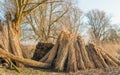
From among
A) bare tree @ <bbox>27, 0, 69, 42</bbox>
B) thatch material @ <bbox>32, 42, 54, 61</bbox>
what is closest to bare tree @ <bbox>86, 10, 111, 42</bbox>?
bare tree @ <bbox>27, 0, 69, 42</bbox>

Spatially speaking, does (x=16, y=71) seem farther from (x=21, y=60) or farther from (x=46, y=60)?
(x=46, y=60)

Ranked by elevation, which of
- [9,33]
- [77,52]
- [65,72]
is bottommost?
[65,72]

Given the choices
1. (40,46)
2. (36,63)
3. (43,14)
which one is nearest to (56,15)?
(43,14)

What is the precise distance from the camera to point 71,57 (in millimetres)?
14031

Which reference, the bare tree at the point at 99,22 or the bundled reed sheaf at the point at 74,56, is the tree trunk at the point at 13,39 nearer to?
the bundled reed sheaf at the point at 74,56

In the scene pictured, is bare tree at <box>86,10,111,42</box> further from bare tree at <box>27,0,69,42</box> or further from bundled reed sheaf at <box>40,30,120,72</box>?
bundled reed sheaf at <box>40,30,120,72</box>

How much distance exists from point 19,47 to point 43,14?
17.2 m

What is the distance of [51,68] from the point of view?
14578 mm

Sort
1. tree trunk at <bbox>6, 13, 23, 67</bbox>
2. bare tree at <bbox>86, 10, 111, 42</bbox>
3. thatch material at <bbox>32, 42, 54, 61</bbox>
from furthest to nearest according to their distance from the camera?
bare tree at <bbox>86, 10, 111, 42</bbox> → thatch material at <bbox>32, 42, 54, 61</bbox> → tree trunk at <bbox>6, 13, 23, 67</bbox>

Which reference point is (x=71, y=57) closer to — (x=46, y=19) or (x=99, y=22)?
(x=46, y=19)

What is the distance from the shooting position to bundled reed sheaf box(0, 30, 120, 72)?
45.3ft

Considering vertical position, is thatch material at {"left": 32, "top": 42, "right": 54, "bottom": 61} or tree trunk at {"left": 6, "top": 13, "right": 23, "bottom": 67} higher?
tree trunk at {"left": 6, "top": 13, "right": 23, "bottom": 67}

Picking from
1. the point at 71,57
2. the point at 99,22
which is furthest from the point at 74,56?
the point at 99,22

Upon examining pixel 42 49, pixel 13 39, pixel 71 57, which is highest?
pixel 13 39
